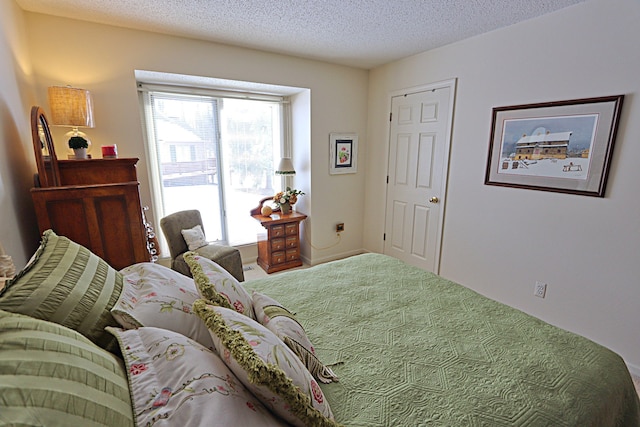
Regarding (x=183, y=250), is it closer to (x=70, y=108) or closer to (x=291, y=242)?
(x=291, y=242)

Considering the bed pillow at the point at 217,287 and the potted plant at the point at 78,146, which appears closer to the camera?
the bed pillow at the point at 217,287

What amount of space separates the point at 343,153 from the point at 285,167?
2.67 ft

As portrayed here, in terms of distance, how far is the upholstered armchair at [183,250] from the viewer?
8.81 feet

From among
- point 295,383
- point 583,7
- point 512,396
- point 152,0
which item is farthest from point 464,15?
point 295,383

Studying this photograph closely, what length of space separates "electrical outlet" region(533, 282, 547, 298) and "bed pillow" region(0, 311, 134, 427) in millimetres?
2908

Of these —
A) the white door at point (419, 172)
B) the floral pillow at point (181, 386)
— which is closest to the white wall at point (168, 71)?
the white door at point (419, 172)

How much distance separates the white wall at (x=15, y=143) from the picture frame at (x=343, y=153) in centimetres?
Result: 279

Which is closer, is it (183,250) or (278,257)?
(183,250)

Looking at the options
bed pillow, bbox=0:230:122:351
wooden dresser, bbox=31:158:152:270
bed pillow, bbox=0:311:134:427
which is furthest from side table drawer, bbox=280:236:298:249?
bed pillow, bbox=0:311:134:427

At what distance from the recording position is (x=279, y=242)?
362 cm

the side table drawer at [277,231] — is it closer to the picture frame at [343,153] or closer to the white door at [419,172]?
the picture frame at [343,153]

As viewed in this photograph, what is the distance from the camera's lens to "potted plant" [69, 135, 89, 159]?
2.03m

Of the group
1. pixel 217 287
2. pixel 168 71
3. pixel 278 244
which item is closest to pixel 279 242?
pixel 278 244

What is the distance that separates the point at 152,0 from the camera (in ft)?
6.62
